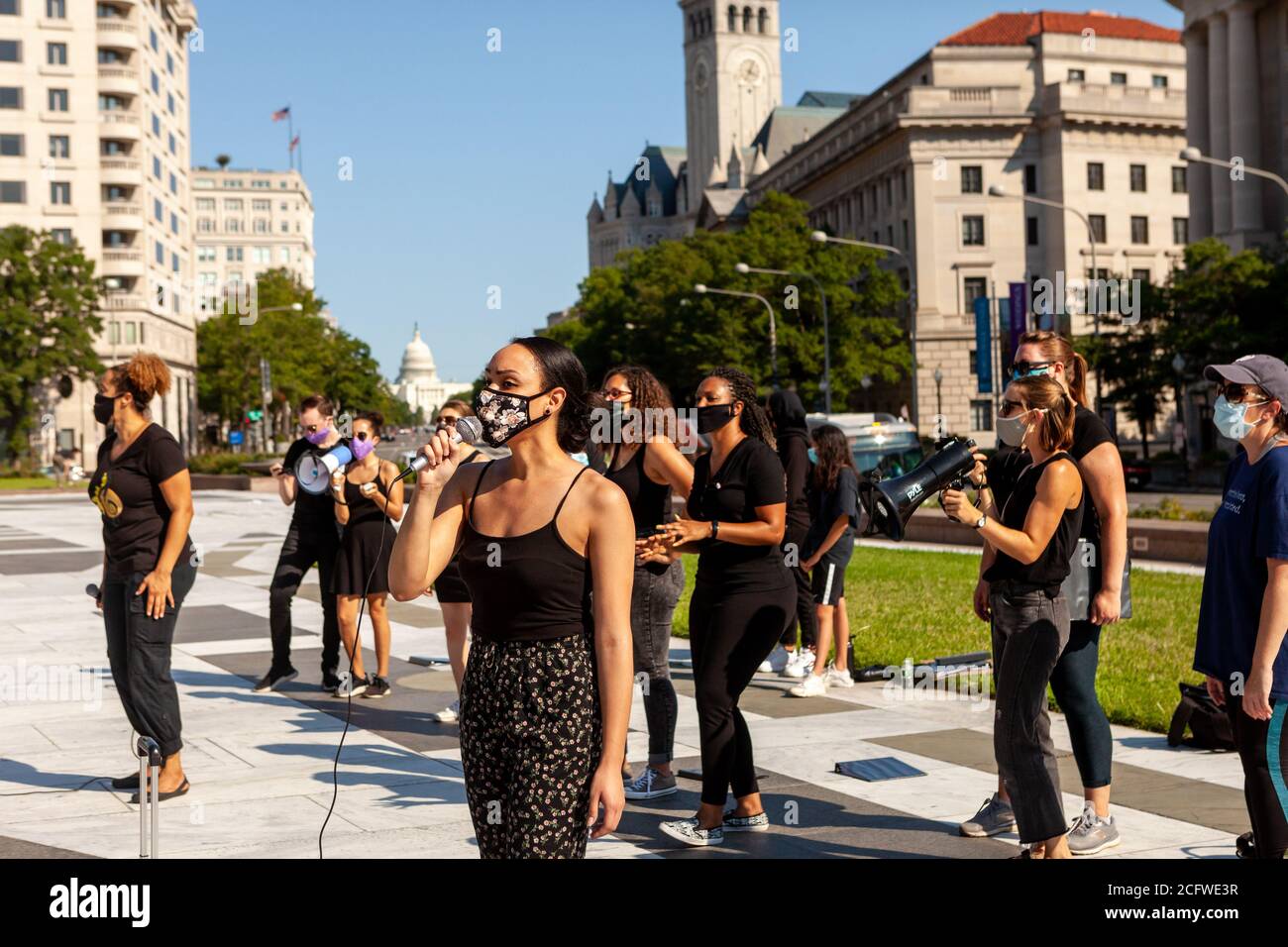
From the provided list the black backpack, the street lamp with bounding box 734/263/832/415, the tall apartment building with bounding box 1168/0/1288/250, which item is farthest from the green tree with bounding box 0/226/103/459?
the black backpack

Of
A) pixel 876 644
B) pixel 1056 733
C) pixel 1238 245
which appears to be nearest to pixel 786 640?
pixel 876 644

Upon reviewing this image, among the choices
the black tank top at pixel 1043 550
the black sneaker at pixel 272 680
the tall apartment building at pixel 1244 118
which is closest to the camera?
the black tank top at pixel 1043 550

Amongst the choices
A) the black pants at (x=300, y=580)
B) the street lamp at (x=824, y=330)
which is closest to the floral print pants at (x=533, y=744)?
the black pants at (x=300, y=580)

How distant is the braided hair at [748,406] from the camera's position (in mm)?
6887

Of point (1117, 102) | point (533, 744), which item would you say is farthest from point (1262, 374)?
point (1117, 102)

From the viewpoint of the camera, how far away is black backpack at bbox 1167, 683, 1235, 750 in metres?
8.30

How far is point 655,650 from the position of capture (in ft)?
24.9

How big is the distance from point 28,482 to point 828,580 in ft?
178

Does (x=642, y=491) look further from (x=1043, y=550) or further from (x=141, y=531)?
(x=141, y=531)

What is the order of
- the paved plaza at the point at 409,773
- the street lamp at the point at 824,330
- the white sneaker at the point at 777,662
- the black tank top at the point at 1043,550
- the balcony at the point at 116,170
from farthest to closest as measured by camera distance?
the balcony at the point at 116,170, the street lamp at the point at 824,330, the white sneaker at the point at 777,662, the paved plaza at the point at 409,773, the black tank top at the point at 1043,550

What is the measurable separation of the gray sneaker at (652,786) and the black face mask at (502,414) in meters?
3.88

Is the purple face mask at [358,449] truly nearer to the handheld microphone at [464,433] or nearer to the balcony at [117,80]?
→ the handheld microphone at [464,433]
